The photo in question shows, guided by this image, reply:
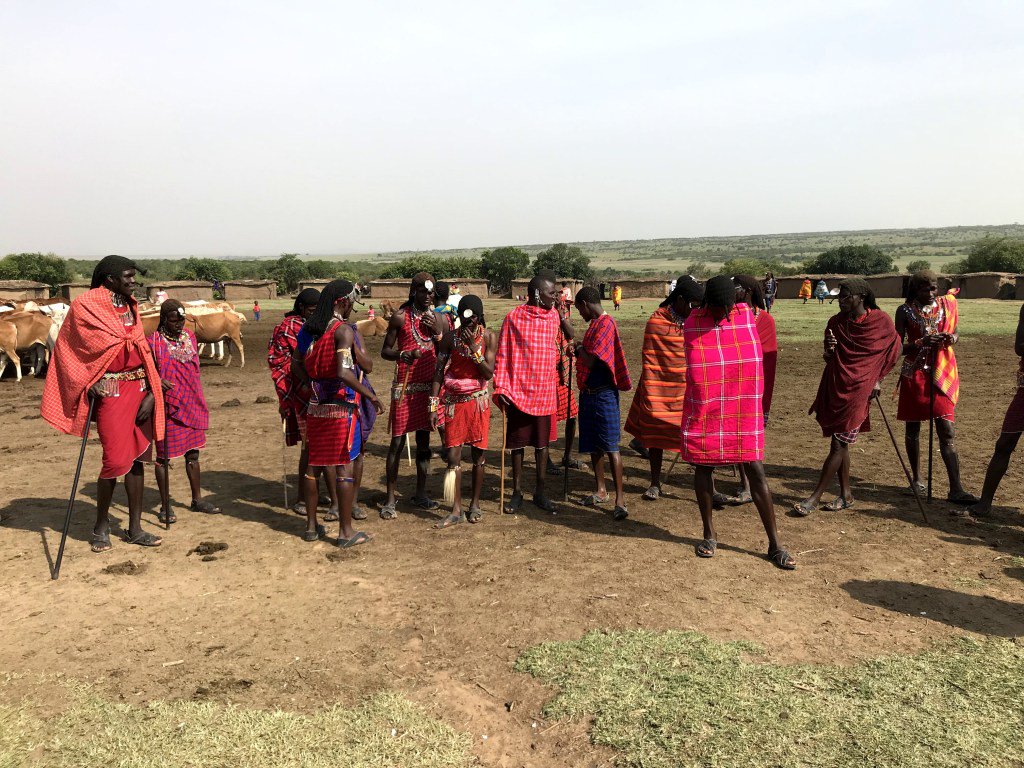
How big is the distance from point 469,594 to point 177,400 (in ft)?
10.9

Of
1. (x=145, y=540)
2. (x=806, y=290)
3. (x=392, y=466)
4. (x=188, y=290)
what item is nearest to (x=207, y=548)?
(x=145, y=540)

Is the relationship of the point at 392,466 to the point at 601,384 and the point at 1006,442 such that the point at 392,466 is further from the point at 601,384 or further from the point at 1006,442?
the point at 1006,442

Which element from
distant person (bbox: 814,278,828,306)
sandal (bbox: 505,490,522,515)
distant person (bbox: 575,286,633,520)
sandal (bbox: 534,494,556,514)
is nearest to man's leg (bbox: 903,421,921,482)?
distant person (bbox: 575,286,633,520)

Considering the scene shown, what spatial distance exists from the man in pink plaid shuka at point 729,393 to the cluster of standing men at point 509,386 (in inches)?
0.4

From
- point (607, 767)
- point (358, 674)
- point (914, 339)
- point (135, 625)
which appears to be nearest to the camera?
point (607, 767)

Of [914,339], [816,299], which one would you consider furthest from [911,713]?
[816,299]

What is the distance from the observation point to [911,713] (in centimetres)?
356

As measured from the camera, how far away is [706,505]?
5594mm

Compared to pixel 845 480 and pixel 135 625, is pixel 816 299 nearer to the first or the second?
pixel 845 480

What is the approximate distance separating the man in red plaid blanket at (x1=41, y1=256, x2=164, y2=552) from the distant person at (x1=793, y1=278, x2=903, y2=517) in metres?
5.45

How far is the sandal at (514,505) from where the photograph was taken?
6.78 m

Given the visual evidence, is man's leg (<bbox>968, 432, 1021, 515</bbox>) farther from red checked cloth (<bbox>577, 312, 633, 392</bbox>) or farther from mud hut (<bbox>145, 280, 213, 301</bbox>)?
mud hut (<bbox>145, 280, 213, 301</bbox>)

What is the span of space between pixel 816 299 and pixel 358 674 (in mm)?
36046

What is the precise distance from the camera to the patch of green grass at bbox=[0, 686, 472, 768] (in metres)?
3.37
